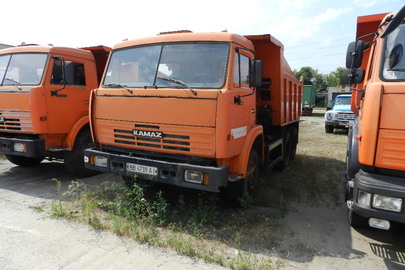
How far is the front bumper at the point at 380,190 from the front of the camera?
2.54 m

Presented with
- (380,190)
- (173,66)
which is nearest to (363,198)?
(380,190)

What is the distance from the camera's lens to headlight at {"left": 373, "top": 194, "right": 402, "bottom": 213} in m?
2.55

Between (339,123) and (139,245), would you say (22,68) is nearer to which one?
(139,245)

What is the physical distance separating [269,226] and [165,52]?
107 inches

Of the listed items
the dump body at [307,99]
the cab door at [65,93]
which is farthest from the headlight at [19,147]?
the dump body at [307,99]

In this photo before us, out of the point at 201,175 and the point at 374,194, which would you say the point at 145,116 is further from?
the point at 374,194

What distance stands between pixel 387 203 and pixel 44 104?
535 centimetres

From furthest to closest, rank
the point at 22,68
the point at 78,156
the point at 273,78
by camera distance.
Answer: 1. the point at 78,156
2. the point at 22,68
3. the point at 273,78

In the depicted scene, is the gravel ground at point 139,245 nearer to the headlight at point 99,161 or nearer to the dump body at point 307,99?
the headlight at point 99,161

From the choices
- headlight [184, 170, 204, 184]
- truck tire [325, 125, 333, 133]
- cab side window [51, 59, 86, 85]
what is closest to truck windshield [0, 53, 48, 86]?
cab side window [51, 59, 86, 85]

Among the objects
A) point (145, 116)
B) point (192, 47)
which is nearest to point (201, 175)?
point (145, 116)

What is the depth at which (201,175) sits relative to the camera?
11.1 feet

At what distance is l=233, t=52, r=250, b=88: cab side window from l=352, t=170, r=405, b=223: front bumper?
184 centimetres

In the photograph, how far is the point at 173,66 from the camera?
12.4 feet
